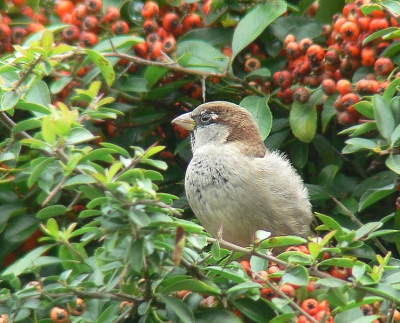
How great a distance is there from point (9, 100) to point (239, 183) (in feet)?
3.76

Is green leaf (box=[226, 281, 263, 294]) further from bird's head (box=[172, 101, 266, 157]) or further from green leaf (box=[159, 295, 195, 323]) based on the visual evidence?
bird's head (box=[172, 101, 266, 157])

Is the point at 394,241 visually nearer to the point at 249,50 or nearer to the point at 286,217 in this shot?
the point at 286,217

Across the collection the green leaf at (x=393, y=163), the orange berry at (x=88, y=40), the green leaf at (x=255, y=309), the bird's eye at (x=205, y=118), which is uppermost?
the orange berry at (x=88, y=40)

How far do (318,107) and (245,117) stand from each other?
1.17ft

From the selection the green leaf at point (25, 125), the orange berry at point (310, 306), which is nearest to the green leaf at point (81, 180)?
the green leaf at point (25, 125)

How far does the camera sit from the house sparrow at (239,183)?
9.68 feet

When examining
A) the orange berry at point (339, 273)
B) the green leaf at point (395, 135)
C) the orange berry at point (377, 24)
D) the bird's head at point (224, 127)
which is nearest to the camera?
the orange berry at point (339, 273)

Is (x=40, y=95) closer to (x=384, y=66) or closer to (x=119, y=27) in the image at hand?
(x=119, y=27)

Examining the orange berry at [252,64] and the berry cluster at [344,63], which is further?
the orange berry at [252,64]

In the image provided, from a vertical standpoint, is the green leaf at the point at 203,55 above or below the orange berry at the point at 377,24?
below

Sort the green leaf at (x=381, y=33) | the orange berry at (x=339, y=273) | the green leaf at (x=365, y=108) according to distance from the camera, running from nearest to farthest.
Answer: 1. the orange berry at (x=339, y=273)
2. the green leaf at (x=365, y=108)
3. the green leaf at (x=381, y=33)

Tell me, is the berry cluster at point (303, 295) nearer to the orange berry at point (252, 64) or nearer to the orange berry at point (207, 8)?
the orange berry at point (252, 64)

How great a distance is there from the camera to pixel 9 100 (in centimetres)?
207

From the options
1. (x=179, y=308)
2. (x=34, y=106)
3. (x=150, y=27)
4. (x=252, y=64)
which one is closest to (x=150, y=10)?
(x=150, y=27)
